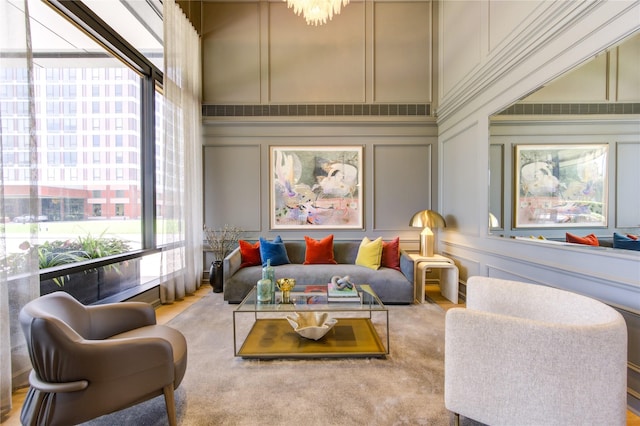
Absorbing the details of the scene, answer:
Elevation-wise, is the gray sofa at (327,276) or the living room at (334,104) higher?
the living room at (334,104)

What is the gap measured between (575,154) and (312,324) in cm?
260

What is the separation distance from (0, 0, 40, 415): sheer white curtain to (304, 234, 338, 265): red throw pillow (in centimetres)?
287

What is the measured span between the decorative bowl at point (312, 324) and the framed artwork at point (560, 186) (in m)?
2.13

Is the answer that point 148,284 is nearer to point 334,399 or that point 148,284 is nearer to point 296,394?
point 296,394

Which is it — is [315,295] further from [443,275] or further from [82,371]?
[443,275]

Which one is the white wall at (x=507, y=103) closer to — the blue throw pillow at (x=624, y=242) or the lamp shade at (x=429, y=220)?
the blue throw pillow at (x=624, y=242)

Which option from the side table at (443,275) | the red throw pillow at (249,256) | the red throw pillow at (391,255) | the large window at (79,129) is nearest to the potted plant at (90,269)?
the large window at (79,129)

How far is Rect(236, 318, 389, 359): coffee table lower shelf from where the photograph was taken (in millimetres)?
2215

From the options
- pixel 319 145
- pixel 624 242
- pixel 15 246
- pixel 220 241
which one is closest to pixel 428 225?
pixel 319 145

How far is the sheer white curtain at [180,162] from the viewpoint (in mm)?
3477

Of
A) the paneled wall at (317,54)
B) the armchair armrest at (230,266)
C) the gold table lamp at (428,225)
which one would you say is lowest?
the armchair armrest at (230,266)

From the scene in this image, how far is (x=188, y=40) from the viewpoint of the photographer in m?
3.99

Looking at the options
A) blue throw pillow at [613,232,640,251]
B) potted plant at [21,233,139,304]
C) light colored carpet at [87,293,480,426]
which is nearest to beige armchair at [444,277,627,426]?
light colored carpet at [87,293,480,426]

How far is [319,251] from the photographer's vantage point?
4.08 meters
